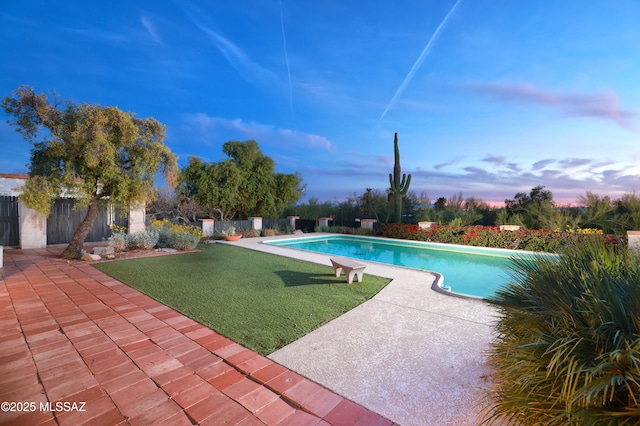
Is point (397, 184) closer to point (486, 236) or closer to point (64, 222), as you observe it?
point (486, 236)

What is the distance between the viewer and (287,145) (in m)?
20.1

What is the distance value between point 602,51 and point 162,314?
37.9 feet

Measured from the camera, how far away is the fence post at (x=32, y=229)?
877 cm

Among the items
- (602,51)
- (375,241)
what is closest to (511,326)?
(602,51)

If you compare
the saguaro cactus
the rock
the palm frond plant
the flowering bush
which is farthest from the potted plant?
the palm frond plant

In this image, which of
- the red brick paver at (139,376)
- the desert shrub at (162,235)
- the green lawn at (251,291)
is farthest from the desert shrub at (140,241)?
the red brick paver at (139,376)

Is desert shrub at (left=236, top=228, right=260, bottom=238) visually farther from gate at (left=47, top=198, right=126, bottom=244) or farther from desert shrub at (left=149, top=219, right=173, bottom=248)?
gate at (left=47, top=198, right=126, bottom=244)

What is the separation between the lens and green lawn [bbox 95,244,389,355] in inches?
135

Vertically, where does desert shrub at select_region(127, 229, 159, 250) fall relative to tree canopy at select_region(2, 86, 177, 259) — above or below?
below

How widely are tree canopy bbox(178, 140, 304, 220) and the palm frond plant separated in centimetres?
1551

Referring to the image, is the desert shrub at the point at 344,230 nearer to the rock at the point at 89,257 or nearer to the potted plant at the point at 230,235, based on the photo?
the potted plant at the point at 230,235

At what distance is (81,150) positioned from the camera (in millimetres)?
6938

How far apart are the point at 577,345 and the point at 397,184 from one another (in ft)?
51.4

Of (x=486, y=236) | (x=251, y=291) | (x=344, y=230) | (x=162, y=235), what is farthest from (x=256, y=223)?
(x=486, y=236)
